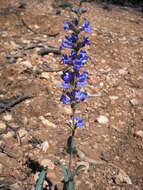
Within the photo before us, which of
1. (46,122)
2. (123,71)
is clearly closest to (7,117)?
(46,122)

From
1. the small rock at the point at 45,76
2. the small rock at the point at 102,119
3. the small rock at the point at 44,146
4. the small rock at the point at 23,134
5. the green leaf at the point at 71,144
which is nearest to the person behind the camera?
→ the green leaf at the point at 71,144

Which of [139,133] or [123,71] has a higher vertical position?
[123,71]

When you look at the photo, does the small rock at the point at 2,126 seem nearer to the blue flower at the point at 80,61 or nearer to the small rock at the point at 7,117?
the small rock at the point at 7,117

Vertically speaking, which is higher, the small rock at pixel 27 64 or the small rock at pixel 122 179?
the small rock at pixel 27 64

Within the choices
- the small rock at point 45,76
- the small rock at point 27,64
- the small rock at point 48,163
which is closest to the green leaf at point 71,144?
the small rock at point 48,163

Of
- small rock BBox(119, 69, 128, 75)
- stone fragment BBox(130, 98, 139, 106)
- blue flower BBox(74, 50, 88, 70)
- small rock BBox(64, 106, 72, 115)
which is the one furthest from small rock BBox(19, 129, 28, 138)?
small rock BBox(119, 69, 128, 75)

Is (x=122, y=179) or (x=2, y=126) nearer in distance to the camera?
(x=122, y=179)

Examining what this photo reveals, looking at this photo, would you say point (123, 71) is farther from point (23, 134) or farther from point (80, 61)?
point (80, 61)

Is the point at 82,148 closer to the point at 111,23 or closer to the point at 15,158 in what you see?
the point at 15,158

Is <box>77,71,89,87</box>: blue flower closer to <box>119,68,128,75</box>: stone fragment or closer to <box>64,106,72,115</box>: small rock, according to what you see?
<box>64,106,72,115</box>: small rock
